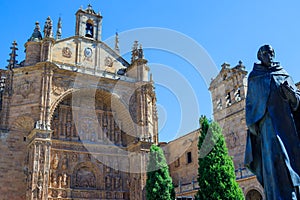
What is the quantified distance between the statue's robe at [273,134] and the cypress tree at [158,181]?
13.6 meters

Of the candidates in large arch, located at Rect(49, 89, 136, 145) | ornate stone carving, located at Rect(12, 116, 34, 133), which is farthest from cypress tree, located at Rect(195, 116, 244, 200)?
ornate stone carving, located at Rect(12, 116, 34, 133)

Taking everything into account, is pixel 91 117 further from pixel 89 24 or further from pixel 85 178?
pixel 89 24

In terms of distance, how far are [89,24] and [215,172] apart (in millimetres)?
16713

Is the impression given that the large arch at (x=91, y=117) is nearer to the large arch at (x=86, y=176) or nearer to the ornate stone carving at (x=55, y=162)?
the ornate stone carving at (x=55, y=162)

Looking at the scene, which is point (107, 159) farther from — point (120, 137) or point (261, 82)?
point (261, 82)

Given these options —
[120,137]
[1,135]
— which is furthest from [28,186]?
[120,137]

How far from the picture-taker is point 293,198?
4125 millimetres

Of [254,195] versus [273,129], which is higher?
[273,129]

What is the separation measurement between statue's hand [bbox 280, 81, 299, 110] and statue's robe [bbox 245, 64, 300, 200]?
30 millimetres

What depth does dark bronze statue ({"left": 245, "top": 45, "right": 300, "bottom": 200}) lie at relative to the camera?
4.24m

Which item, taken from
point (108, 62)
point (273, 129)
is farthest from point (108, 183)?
point (273, 129)

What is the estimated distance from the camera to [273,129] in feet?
14.5

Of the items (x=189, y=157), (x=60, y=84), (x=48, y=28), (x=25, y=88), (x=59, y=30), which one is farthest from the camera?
(x=189, y=157)

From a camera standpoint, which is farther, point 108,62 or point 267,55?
point 108,62
